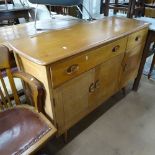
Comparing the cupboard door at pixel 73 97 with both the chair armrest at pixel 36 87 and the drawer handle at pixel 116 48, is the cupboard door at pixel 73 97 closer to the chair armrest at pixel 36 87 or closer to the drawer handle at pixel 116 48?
the chair armrest at pixel 36 87

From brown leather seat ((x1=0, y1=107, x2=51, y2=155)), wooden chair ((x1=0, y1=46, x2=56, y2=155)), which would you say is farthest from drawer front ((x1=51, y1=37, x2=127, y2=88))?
brown leather seat ((x1=0, y1=107, x2=51, y2=155))

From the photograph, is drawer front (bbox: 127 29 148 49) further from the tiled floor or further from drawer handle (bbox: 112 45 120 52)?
the tiled floor

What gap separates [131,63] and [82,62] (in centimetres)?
75

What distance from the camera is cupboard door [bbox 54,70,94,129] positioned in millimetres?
1086

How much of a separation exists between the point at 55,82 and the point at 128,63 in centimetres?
89

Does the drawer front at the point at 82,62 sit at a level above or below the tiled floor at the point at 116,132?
above

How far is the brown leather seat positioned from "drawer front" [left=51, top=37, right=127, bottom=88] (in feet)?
0.88

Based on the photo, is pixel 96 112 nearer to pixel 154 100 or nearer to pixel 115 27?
pixel 154 100

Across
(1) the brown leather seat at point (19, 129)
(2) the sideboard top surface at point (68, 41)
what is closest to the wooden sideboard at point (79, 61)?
(2) the sideboard top surface at point (68, 41)

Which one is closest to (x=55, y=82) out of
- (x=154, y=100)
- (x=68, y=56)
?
(x=68, y=56)

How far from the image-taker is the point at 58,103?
1097mm

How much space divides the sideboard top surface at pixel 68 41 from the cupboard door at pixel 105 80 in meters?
0.21

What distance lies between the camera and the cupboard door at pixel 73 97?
109 cm

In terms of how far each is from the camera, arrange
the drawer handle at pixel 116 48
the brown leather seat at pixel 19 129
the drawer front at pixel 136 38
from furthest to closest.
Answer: the drawer front at pixel 136 38
the drawer handle at pixel 116 48
the brown leather seat at pixel 19 129
